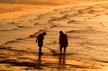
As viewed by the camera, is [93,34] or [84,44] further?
[93,34]

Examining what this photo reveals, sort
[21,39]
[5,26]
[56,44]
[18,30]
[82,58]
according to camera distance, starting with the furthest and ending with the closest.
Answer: [5,26] → [18,30] → [21,39] → [56,44] → [82,58]

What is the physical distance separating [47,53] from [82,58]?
1.68m

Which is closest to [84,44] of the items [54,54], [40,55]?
[54,54]

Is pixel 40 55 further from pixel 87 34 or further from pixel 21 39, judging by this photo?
pixel 87 34

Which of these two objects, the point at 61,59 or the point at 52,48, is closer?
the point at 61,59

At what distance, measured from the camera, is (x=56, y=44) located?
20.3 meters

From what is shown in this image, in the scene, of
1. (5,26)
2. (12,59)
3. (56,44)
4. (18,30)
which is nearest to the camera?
(12,59)

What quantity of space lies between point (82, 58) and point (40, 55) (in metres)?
1.88

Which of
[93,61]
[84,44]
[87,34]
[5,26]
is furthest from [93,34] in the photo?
[93,61]

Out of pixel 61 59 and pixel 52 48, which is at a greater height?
pixel 52 48

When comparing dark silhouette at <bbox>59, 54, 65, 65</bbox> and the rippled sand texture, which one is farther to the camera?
dark silhouette at <bbox>59, 54, 65, 65</bbox>

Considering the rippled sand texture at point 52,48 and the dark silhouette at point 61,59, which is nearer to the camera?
the rippled sand texture at point 52,48

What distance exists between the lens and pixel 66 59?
1636 cm

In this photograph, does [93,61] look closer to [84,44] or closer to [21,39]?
[84,44]
